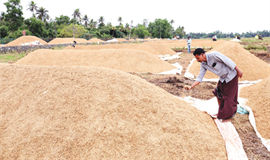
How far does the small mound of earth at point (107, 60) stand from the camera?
7.82 metres

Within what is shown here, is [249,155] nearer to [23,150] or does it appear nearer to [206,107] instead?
[206,107]

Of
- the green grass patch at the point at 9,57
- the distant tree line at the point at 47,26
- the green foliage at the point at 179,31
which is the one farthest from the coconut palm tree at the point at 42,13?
the green foliage at the point at 179,31

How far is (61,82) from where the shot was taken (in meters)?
2.65

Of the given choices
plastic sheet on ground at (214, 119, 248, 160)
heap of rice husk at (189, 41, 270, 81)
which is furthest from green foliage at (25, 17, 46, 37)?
plastic sheet on ground at (214, 119, 248, 160)

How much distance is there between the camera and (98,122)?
6.51 ft

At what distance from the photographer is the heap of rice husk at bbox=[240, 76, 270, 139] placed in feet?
8.64

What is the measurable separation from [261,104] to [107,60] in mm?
6366

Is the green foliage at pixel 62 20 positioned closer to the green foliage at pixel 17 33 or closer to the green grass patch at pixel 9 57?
the green foliage at pixel 17 33

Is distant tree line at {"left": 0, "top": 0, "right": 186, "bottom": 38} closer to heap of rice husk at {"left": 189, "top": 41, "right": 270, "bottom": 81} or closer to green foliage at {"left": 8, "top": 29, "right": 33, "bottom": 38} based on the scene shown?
green foliage at {"left": 8, "top": 29, "right": 33, "bottom": 38}

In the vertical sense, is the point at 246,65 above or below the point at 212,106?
above

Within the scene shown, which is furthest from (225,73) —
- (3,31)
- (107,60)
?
(3,31)

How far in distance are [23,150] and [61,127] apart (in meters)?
0.45

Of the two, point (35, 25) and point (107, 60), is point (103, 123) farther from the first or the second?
point (35, 25)

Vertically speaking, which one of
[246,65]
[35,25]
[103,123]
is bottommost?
[103,123]
